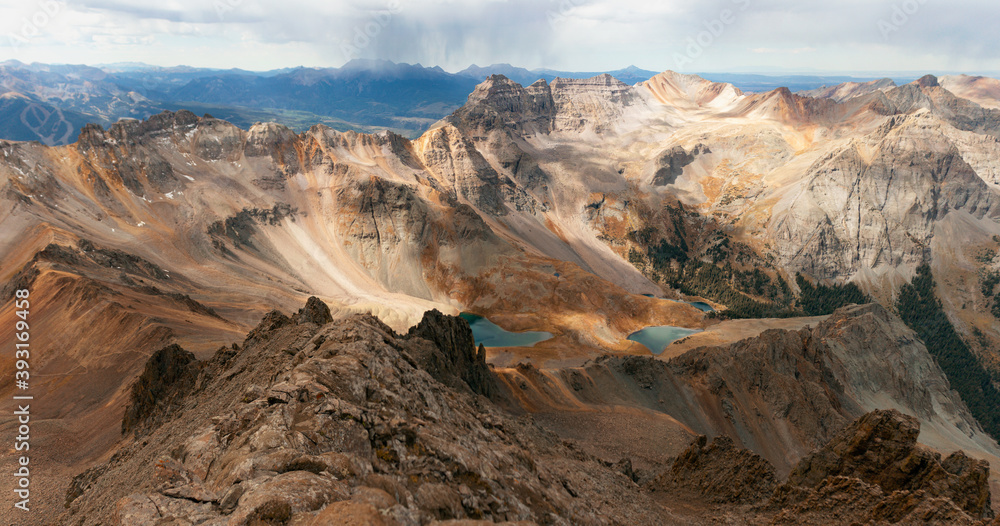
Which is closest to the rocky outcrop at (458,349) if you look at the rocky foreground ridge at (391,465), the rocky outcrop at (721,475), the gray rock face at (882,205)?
the rocky foreground ridge at (391,465)

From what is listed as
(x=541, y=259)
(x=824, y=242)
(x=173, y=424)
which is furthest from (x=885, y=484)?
(x=824, y=242)

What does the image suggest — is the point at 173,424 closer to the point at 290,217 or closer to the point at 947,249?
the point at 290,217

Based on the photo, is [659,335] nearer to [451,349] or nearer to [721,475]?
[451,349]

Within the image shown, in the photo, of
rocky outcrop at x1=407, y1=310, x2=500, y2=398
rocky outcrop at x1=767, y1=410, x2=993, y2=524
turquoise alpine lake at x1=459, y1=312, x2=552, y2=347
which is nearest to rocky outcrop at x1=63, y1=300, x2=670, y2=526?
rocky outcrop at x1=767, y1=410, x2=993, y2=524

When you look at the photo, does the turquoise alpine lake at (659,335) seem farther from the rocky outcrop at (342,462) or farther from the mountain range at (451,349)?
Answer: the rocky outcrop at (342,462)

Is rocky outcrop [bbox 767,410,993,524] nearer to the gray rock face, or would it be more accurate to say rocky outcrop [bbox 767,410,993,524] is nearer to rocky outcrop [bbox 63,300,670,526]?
rocky outcrop [bbox 63,300,670,526]

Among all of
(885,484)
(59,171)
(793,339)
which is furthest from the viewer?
(59,171)
